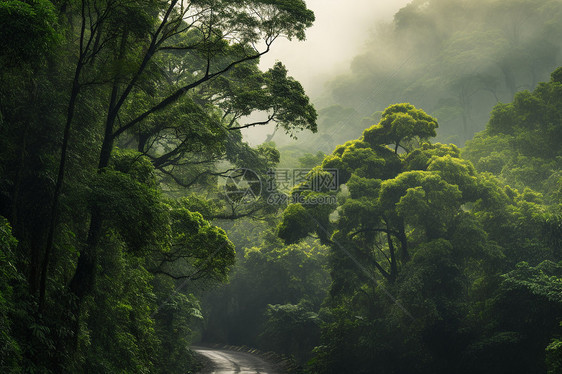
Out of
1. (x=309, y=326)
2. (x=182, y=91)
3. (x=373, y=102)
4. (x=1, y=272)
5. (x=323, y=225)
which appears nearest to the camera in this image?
(x=1, y=272)

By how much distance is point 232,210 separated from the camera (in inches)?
727

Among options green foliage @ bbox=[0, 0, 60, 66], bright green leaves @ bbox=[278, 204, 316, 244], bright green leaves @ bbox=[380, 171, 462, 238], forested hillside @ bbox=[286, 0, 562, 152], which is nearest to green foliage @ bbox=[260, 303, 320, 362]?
bright green leaves @ bbox=[278, 204, 316, 244]

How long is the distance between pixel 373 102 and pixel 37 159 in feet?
229

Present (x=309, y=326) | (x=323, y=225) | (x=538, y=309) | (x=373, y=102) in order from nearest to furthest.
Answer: (x=538, y=309)
(x=323, y=225)
(x=309, y=326)
(x=373, y=102)

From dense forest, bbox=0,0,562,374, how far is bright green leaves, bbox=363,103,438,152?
0.09 metres

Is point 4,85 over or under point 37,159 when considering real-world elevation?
over

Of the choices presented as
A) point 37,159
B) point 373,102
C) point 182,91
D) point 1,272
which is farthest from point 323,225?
point 373,102

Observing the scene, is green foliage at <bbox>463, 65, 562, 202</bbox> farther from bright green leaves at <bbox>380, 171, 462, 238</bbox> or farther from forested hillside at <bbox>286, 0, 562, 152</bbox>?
forested hillside at <bbox>286, 0, 562, 152</bbox>

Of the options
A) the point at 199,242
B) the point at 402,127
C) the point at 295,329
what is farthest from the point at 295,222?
the point at 295,329

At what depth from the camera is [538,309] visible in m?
11.9

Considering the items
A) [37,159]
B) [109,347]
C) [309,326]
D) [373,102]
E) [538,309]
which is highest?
[373,102]

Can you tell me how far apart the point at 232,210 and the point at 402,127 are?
28.1ft

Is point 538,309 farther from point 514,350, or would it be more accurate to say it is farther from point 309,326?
point 309,326

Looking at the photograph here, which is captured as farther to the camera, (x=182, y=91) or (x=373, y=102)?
(x=373, y=102)
